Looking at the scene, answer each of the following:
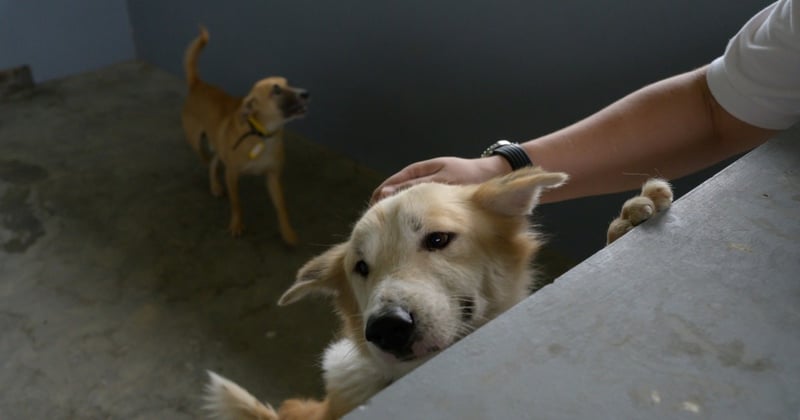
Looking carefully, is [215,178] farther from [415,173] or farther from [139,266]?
[415,173]

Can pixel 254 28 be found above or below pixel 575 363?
below

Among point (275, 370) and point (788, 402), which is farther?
point (275, 370)

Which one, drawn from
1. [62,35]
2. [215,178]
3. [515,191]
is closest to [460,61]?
[215,178]

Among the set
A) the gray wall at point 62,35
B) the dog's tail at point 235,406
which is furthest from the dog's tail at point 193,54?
the dog's tail at point 235,406

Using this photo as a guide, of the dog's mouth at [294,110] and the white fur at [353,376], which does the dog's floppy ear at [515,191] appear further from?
the dog's mouth at [294,110]

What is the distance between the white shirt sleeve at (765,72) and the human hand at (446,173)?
1.36 feet

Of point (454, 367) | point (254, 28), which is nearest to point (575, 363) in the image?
point (454, 367)

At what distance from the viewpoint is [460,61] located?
2.63m

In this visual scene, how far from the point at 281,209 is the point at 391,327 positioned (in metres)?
1.99

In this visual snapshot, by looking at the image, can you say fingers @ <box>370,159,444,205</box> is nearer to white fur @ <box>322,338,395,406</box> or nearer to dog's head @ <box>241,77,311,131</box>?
white fur @ <box>322,338,395,406</box>

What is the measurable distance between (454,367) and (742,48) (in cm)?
82

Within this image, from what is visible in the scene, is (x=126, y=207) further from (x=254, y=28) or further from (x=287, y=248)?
(x=254, y=28)

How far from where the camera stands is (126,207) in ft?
10.1

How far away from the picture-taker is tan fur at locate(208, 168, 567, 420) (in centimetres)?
97
